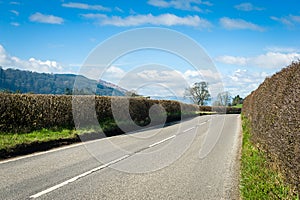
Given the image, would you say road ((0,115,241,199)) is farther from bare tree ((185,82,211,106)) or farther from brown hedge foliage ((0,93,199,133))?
bare tree ((185,82,211,106))

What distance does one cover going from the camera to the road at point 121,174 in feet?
20.3

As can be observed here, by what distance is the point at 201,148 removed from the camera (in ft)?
42.3

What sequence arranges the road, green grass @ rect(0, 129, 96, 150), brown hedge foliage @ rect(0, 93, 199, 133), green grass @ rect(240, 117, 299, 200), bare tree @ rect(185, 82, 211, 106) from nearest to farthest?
green grass @ rect(240, 117, 299, 200) → the road → green grass @ rect(0, 129, 96, 150) → brown hedge foliage @ rect(0, 93, 199, 133) → bare tree @ rect(185, 82, 211, 106)

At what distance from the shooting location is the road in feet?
20.3

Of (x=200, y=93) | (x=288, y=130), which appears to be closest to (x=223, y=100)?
(x=200, y=93)

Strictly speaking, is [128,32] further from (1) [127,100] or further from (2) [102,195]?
(1) [127,100]

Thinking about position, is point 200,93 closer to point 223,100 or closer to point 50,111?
point 223,100

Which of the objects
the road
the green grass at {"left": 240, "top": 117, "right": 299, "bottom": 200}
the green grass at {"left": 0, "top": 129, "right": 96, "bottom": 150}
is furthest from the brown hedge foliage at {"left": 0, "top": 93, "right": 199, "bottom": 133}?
the green grass at {"left": 240, "top": 117, "right": 299, "bottom": 200}

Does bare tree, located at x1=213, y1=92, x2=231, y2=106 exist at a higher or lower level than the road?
higher

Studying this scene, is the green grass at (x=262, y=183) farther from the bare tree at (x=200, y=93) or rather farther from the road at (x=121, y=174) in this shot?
the bare tree at (x=200, y=93)

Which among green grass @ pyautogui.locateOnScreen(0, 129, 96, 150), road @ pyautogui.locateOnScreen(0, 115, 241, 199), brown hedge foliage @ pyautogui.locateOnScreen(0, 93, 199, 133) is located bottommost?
road @ pyautogui.locateOnScreen(0, 115, 241, 199)

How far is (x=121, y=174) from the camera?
7.91 m

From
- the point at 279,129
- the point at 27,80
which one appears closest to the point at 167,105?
the point at 279,129

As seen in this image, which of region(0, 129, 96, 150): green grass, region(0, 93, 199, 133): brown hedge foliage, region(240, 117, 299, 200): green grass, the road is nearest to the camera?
region(240, 117, 299, 200): green grass
